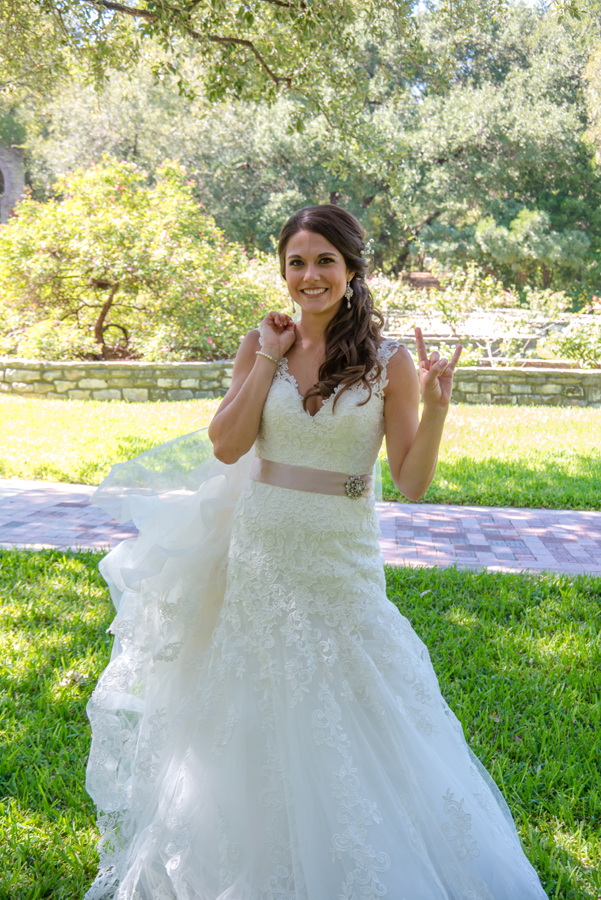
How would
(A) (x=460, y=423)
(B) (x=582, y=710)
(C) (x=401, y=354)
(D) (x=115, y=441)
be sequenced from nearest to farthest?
1. (C) (x=401, y=354)
2. (B) (x=582, y=710)
3. (D) (x=115, y=441)
4. (A) (x=460, y=423)

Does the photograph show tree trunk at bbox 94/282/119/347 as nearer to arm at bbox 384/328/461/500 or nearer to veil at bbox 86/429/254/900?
veil at bbox 86/429/254/900

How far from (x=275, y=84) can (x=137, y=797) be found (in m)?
7.06

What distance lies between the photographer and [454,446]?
8031mm

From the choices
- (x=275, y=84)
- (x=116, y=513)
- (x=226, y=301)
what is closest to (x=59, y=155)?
(x=226, y=301)

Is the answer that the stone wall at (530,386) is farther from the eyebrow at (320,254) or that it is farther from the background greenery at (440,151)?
the background greenery at (440,151)

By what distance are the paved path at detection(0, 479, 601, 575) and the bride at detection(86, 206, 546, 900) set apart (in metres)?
2.84

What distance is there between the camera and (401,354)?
7.87ft

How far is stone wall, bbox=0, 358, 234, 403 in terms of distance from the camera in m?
11.0

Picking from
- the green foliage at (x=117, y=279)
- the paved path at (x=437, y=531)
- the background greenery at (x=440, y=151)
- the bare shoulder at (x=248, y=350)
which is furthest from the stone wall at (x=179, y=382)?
the background greenery at (x=440, y=151)

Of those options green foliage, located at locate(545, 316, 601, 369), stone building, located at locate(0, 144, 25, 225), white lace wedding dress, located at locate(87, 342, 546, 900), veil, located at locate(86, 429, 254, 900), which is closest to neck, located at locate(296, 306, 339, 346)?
white lace wedding dress, located at locate(87, 342, 546, 900)

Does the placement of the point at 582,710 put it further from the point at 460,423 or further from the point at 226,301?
the point at 226,301

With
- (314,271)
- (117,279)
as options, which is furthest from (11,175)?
(314,271)

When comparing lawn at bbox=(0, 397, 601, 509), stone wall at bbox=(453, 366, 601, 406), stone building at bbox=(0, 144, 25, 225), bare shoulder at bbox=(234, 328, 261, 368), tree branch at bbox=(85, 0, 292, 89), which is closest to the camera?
bare shoulder at bbox=(234, 328, 261, 368)

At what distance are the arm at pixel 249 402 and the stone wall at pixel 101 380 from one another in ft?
29.3
